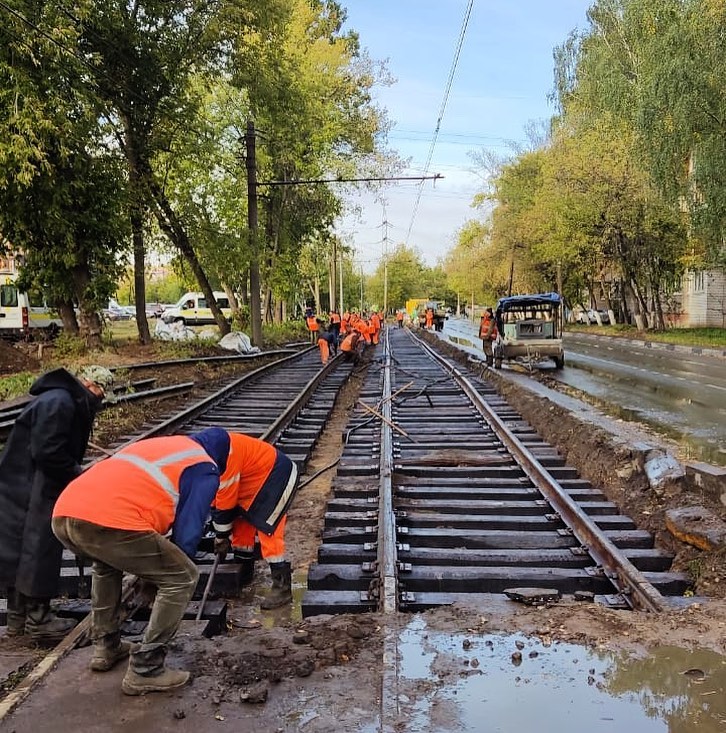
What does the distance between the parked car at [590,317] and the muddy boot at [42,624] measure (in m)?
55.9

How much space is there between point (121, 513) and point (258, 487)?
122 cm

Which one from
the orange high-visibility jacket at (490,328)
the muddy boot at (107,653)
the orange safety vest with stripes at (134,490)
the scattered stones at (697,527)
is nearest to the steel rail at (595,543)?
the scattered stones at (697,527)

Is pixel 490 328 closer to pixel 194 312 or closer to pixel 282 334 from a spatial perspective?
pixel 282 334

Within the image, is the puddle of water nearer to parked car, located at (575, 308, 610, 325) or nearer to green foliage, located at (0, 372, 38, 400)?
green foliage, located at (0, 372, 38, 400)

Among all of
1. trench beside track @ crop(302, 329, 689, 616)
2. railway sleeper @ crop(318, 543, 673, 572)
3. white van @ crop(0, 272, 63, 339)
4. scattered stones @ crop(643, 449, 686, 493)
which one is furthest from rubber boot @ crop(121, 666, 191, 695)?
white van @ crop(0, 272, 63, 339)

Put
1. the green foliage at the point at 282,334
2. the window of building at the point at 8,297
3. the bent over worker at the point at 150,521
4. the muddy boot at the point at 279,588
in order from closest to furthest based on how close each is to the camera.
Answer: the bent over worker at the point at 150,521, the muddy boot at the point at 279,588, the window of building at the point at 8,297, the green foliage at the point at 282,334

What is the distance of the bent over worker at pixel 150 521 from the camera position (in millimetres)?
3318

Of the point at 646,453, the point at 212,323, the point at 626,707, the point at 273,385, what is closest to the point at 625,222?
the point at 212,323

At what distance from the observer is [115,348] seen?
19.3 m

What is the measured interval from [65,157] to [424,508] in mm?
12786

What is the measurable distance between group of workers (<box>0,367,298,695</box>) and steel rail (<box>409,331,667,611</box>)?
2.23 meters

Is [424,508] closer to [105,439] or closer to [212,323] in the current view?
[105,439]

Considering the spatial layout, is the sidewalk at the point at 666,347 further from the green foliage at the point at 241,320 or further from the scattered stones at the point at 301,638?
the scattered stones at the point at 301,638

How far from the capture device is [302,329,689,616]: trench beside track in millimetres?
4812
